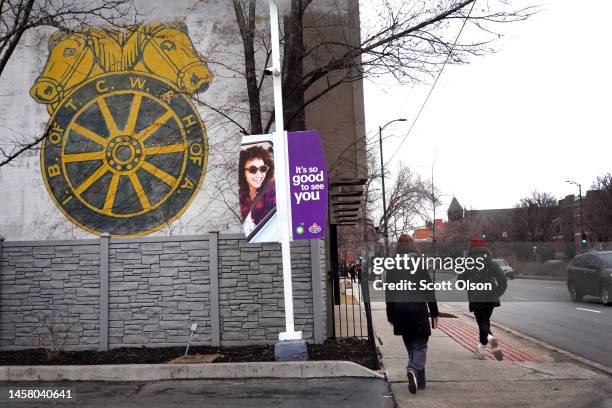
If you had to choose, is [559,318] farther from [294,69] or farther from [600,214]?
[600,214]

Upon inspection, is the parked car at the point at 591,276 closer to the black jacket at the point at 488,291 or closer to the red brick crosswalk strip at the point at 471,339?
the red brick crosswalk strip at the point at 471,339

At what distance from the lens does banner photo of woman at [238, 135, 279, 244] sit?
838 centimetres

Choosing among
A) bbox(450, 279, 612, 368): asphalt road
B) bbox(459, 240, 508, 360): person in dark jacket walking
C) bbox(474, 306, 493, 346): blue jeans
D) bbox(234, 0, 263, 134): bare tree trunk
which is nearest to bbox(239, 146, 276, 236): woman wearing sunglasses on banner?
bbox(234, 0, 263, 134): bare tree trunk

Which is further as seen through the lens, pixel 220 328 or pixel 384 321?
pixel 384 321

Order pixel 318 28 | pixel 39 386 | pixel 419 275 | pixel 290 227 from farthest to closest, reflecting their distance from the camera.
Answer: pixel 318 28 < pixel 290 227 < pixel 39 386 < pixel 419 275

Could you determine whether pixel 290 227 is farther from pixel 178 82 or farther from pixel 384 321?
pixel 384 321

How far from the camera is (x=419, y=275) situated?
6.62 meters

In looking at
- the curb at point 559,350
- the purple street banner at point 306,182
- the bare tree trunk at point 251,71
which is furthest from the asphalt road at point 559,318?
the bare tree trunk at point 251,71

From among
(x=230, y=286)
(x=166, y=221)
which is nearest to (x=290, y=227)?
(x=230, y=286)

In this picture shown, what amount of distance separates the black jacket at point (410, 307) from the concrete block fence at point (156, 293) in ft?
8.92

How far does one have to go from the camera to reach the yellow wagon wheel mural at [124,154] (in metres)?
10.4

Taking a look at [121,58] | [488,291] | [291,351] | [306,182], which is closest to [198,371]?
[291,351]

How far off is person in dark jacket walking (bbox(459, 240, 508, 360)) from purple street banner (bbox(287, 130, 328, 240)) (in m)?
2.44

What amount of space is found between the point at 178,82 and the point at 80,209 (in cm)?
307
